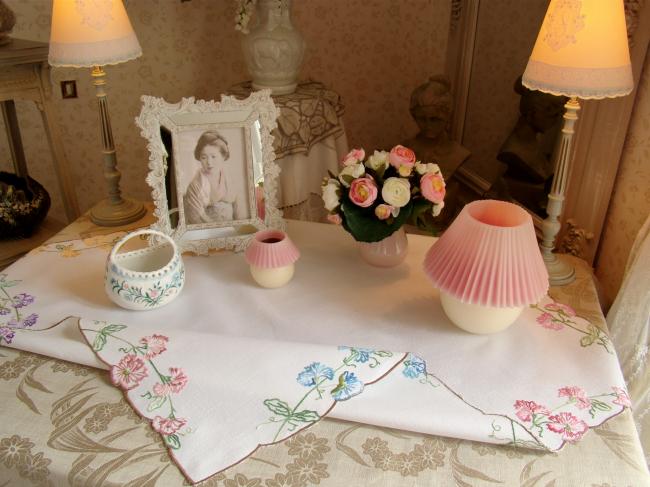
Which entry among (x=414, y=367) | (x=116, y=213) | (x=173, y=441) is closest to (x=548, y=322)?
(x=414, y=367)

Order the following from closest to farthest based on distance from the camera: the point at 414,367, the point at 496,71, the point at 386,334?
the point at 414,367 → the point at 386,334 → the point at 496,71

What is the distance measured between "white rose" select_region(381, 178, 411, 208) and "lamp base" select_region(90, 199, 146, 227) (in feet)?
2.51

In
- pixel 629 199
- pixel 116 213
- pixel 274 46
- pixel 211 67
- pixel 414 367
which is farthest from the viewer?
pixel 211 67

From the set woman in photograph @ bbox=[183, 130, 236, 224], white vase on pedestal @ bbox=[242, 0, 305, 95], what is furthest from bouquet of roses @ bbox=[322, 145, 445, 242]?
white vase on pedestal @ bbox=[242, 0, 305, 95]

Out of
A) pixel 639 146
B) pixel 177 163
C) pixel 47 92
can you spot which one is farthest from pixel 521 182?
pixel 47 92

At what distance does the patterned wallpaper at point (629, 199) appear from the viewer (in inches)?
46.1

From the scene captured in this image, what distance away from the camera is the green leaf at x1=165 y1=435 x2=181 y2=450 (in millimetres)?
811

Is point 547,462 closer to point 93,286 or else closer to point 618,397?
point 618,397

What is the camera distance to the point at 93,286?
3.88ft

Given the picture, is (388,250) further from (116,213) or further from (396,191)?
(116,213)

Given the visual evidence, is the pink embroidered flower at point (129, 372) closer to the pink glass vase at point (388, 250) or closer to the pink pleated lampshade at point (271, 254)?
the pink pleated lampshade at point (271, 254)

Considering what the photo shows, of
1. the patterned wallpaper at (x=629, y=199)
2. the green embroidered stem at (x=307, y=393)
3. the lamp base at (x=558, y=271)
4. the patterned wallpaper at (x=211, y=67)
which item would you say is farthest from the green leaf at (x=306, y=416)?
the patterned wallpaper at (x=211, y=67)

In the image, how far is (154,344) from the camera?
3.15 feet

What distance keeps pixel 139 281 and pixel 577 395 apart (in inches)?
31.5
